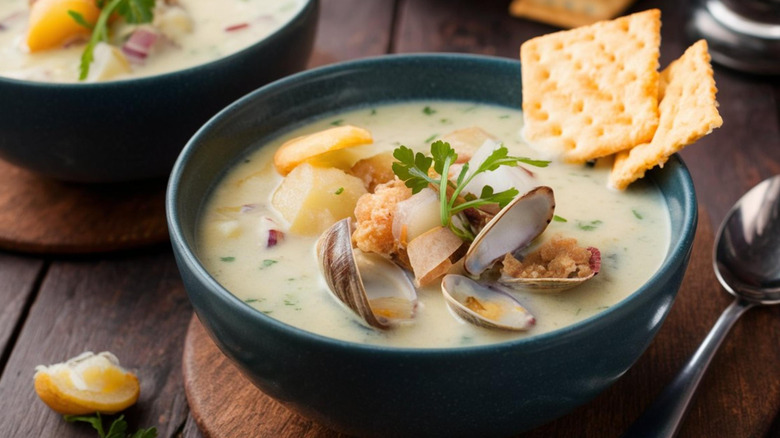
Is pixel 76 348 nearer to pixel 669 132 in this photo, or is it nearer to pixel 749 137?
pixel 669 132

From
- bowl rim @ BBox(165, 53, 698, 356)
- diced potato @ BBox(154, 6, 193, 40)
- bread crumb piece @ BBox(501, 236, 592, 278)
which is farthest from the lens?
diced potato @ BBox(154, 6, 193, 40)

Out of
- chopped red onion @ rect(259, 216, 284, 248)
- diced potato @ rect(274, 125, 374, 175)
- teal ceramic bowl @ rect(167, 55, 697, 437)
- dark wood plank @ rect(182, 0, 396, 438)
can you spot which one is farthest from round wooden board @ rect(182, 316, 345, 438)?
dark wood plank @ rect(182, 0, 396, 438)

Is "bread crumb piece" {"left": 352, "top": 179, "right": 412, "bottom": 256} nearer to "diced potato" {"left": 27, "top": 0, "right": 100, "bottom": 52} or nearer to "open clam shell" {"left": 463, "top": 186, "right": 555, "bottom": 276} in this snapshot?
"open clam shell" {"left": 463, "top": 186, "right": 555, "bottom": 276}

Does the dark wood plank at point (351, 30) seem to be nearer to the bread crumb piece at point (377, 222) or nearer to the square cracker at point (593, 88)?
the square cracker at point (593, 88)

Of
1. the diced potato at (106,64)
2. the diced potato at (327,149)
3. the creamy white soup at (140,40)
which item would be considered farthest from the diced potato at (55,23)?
the diced potato at (327,149)

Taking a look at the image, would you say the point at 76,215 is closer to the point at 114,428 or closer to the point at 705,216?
the point at 114,428

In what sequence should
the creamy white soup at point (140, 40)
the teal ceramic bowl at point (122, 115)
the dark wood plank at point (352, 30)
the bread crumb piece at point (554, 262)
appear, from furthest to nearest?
the dark wood plank at point (352, 30) → the creamy white soup at point (140, 40) → the teal ceramic bowl at point (122, 115) → the bread crumb piece at point (554, 262)

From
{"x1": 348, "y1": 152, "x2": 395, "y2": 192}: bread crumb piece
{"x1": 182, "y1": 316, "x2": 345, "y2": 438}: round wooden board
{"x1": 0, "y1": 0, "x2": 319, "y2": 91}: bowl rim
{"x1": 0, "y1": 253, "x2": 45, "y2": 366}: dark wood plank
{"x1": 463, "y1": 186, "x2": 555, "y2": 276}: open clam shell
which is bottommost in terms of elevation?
{"x1": 0, "y1": 253, "x2": 45, "y2": 366}: dark wood plank
